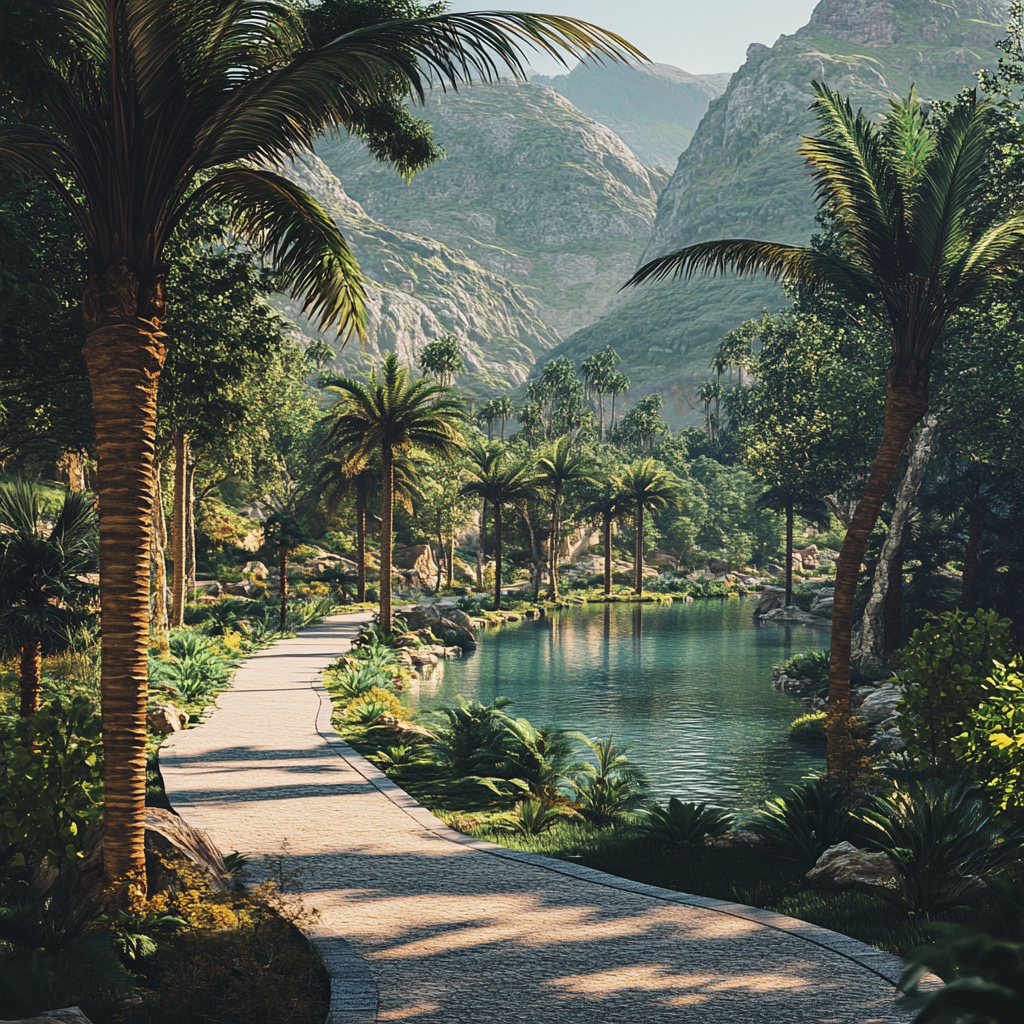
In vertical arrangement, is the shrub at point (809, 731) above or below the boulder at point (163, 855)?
below

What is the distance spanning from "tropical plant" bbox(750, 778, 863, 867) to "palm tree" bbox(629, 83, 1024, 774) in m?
4.18

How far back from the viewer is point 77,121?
645 cm

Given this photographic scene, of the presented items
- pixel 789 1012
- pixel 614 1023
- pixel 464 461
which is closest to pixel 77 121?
pixel 614 1023

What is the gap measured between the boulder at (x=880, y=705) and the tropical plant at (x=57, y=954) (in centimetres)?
1649

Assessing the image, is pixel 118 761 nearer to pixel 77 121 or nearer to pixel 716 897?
pixel 77 121

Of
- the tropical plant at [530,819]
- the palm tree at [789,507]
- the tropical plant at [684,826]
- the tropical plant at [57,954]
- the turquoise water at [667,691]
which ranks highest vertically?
the palm tree at [789,507]

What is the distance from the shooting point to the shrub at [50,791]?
710 cm

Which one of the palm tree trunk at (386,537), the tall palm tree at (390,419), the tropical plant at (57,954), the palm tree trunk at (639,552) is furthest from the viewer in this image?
the palm tree trunk at (639,552)

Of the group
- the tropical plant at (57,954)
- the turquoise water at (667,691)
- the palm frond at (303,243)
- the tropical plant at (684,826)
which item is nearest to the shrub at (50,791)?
the tropical plant at (57,954)

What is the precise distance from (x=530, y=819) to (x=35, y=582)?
6.66m

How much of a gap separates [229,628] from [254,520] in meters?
24.4

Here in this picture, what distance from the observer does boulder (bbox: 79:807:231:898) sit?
6.77m

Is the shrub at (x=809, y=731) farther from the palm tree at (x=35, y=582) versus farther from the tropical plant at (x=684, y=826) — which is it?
the palm tree at (x=35, y=582)

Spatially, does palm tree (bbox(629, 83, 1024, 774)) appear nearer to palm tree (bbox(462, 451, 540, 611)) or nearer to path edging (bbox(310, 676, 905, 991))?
path edging (bbox(310, 676, 905, 991))
